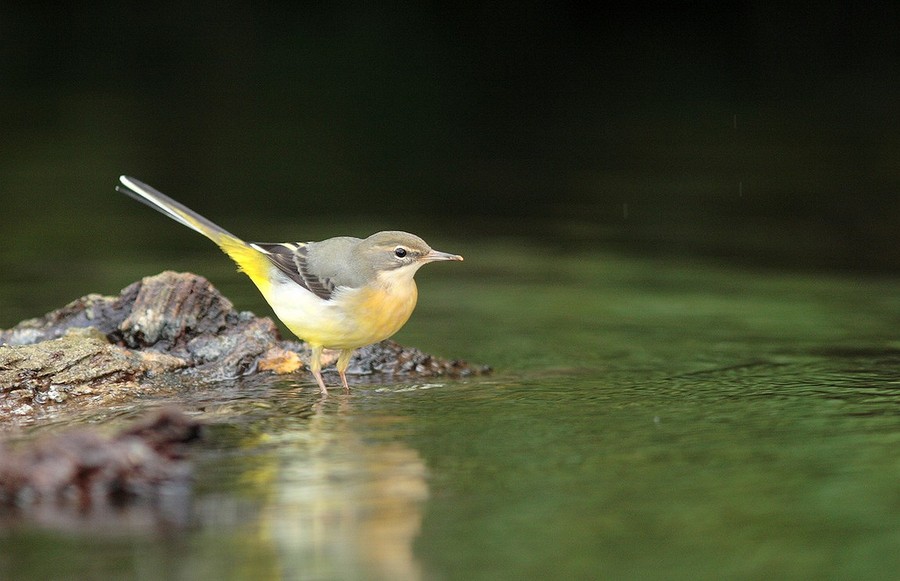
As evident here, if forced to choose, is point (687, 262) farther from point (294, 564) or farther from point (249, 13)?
point (249, 13)

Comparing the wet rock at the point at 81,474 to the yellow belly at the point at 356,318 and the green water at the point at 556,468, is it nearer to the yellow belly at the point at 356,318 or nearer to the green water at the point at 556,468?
the green water at the point at 556,468

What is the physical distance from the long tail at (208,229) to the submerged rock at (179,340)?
0.30 metres

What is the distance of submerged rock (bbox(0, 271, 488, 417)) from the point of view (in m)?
8.03

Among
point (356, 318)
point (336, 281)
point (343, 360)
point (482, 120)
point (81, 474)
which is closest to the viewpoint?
point (81, 474)

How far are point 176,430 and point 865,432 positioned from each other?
135 inches

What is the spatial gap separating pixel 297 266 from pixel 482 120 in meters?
20.4

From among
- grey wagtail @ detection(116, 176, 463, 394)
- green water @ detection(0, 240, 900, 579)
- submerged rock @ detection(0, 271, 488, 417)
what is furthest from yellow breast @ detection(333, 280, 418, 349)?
submerged rock @ detection(0, 271, 488, 417)

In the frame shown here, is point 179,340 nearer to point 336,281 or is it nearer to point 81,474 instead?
point 336,281

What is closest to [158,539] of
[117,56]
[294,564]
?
[294,564]

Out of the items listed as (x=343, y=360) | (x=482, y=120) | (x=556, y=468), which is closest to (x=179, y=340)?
(x=343, y=360)

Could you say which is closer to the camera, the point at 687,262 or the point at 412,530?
the point at 412,530

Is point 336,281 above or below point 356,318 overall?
above

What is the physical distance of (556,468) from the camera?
613 cm

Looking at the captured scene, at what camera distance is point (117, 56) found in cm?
3591
